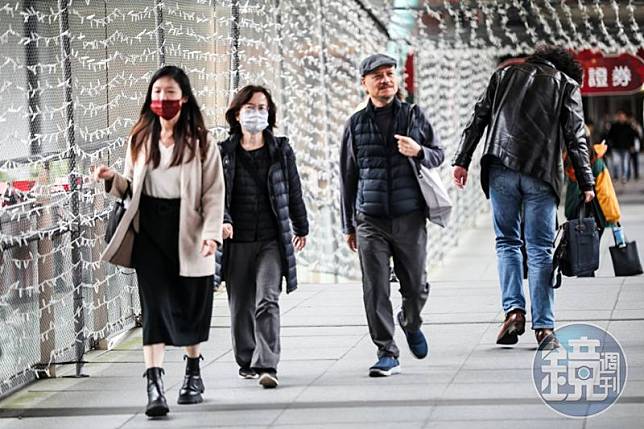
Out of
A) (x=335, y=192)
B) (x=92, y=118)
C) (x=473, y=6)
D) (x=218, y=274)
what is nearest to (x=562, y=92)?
(x=218, y=274)

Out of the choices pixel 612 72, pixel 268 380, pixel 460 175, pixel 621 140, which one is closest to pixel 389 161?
pixel 460 175

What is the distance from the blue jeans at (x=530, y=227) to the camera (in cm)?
762

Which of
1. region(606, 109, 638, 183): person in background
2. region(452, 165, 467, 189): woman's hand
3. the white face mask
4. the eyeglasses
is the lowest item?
region(606, 109, 638, 183): person in background

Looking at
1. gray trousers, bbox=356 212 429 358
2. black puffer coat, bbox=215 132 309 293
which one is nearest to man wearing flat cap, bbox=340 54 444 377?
gray trousers, bbox=356 212 429 358

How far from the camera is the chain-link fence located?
7188mm

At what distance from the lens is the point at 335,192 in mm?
13617

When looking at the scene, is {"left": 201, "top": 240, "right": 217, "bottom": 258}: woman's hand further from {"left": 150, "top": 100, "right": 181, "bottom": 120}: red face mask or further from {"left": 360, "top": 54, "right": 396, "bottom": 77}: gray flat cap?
{"left": 360, "top": 54, "right": 396, "bottom": 77}: gray flat cap

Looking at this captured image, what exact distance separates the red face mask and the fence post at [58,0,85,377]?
143 cm

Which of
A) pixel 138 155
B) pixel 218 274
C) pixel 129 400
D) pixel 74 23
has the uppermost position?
pixel 74 23

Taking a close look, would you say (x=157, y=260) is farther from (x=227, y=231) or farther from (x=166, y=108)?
(x=166, y=108)

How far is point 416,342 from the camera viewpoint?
7.41 metres

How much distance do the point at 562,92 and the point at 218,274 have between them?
2051 mm

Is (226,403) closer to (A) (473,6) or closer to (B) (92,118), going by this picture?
(B) (92,118)

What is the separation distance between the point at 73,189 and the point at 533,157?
7.92 ft
